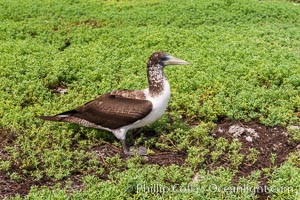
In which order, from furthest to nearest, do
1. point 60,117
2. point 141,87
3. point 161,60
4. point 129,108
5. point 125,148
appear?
1. point 141,87
2. point 60,117
3. point 161,60
4. point 125,148
5. point 129,108

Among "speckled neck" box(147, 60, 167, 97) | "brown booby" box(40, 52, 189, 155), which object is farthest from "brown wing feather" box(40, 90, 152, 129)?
"speckled neck" box(147, 60, 167, 97)

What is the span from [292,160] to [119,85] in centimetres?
406

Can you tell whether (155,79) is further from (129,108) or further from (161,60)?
(129,108)

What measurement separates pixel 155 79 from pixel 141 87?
2267 mm

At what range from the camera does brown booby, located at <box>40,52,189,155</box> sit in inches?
271

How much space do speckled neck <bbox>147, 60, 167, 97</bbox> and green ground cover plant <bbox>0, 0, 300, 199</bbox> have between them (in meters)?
0.86

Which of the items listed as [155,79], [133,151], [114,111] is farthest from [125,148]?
[155,79]

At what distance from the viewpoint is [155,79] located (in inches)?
278

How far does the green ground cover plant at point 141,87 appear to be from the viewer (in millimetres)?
6223

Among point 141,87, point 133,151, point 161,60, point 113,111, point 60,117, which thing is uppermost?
point 161,60

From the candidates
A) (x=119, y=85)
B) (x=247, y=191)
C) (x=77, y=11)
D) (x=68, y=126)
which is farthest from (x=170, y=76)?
(x=77, y=11)

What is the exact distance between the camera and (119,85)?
937cm

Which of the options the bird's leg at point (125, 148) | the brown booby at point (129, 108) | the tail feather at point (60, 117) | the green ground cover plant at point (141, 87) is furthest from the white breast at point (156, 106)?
the tail feather at point (60, 117)

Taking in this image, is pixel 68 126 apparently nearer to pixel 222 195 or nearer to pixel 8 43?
pixel 222 195
